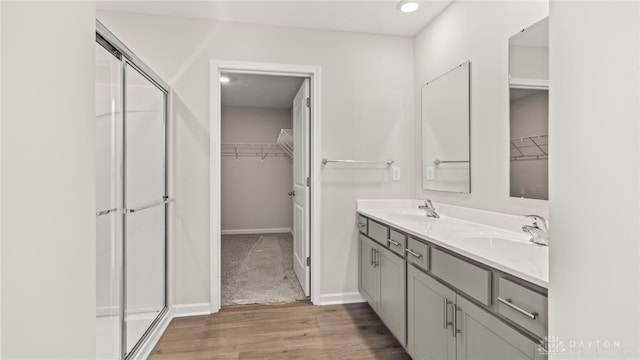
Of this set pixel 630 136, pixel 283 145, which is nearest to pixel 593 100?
pixel 630 136

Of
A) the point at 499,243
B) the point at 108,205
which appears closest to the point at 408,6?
the point at 499,243

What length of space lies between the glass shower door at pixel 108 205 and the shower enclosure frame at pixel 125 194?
25 millimetres

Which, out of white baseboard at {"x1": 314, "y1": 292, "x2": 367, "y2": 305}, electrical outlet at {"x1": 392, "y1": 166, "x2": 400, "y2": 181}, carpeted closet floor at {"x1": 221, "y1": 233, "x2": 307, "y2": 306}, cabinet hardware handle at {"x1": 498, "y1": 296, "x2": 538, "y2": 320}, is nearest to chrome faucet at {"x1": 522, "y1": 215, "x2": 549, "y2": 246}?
cabinet hardware handle at {"x1": 498, "y1": 296, "x2": 538, "y2": 320}

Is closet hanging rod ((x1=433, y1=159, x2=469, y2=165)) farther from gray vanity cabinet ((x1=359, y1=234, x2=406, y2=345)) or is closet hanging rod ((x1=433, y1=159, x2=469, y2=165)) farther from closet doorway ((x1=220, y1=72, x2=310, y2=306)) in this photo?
closet doorway ((x1=220, y1=72, x2=310, y2=306))

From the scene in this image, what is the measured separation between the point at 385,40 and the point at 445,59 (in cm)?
66

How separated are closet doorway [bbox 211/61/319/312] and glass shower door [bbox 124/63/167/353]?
41 centimetres

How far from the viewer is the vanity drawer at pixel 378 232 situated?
2.25 m

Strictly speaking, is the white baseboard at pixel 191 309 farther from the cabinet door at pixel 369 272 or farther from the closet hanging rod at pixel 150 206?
the cabinet door at pixel 369 272

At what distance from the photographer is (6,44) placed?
0.30 meters

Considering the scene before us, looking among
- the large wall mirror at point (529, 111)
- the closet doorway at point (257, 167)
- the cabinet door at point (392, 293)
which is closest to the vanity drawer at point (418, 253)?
the cabinet door at point (392, 293)

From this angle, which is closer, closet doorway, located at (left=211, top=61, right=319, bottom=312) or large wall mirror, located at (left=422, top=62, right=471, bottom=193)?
large wall mirror, located at (left=422, top=62, right=471, bottom=193)

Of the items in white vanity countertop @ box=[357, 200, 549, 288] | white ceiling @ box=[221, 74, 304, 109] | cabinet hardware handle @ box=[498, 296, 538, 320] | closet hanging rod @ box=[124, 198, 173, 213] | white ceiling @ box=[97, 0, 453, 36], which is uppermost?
white ceiling @ box=[221, 74, 304, 109]

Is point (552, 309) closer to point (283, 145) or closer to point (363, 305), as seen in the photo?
point (363, 305)

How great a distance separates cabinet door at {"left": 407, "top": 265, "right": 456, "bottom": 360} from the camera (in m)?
1.50
